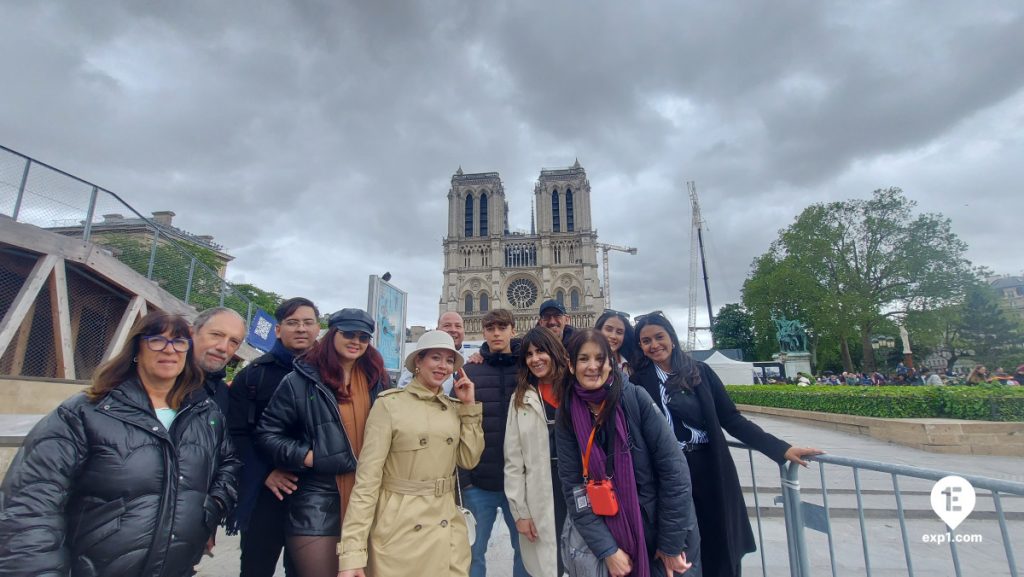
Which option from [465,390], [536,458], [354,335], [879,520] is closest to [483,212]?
[879,520]

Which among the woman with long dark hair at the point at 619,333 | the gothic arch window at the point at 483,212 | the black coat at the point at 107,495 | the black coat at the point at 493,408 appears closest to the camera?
the black coat at the point at 107,495

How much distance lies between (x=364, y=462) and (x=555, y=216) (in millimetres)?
49955

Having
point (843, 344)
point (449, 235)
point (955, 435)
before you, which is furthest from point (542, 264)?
point (955, 435)

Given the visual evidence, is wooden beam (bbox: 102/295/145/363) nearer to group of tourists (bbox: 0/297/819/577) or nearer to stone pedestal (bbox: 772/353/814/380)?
group of tourists (bbox: 0/297/819/577)

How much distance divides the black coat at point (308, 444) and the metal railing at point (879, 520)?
209cm

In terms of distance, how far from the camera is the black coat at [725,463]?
2189 mm

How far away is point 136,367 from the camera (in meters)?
1.83

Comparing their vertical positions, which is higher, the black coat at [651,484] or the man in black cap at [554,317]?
the man in black cap at [554,317]

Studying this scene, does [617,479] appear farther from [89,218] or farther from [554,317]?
[89,218]

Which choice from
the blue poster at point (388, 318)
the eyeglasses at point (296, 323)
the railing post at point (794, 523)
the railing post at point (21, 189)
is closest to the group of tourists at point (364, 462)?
the railing post at point (794, 523)

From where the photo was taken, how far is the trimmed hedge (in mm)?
7738

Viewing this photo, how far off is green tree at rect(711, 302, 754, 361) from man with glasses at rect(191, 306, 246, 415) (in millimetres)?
49276

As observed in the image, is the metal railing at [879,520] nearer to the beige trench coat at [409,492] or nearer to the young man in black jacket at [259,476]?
the beige trench coat at [409,492]

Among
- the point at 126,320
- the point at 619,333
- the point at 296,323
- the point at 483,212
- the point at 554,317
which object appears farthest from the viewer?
the point at 483,212
